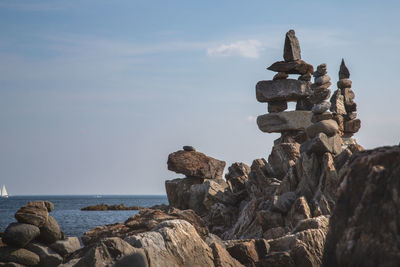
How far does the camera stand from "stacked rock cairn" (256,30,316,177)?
2481 cm

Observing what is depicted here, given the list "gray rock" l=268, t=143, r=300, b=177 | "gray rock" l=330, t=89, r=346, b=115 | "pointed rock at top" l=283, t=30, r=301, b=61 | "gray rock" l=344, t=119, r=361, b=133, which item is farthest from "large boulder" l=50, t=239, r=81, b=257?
"gray rock" l=344, t=119, r=361, b=133

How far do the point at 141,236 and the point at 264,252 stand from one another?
9.75 ft

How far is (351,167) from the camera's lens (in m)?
6.66

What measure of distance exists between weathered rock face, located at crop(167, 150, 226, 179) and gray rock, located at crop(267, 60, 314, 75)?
22.2 ft

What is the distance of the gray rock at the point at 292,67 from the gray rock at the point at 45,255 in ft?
46.3

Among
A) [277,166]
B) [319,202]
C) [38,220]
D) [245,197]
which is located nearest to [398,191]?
[319,202]

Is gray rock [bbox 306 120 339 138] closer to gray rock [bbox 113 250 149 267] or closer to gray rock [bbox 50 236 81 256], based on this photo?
gray rock [bbox 50 236 81 256]

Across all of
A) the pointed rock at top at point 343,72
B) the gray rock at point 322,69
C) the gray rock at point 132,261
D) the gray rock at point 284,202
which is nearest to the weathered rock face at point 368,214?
the gray rock at point 132,261

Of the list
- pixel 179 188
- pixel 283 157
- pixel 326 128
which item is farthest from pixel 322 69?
pixel 179 188

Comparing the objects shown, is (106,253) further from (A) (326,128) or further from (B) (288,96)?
(B) (288,96)

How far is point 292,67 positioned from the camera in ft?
84.4

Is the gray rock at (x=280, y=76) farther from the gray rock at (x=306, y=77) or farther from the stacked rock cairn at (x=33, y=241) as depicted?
the stacked rock cairn at (x=33, y=241)

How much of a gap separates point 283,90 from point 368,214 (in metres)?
19.4

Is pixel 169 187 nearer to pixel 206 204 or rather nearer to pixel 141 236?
pixel 206 204
